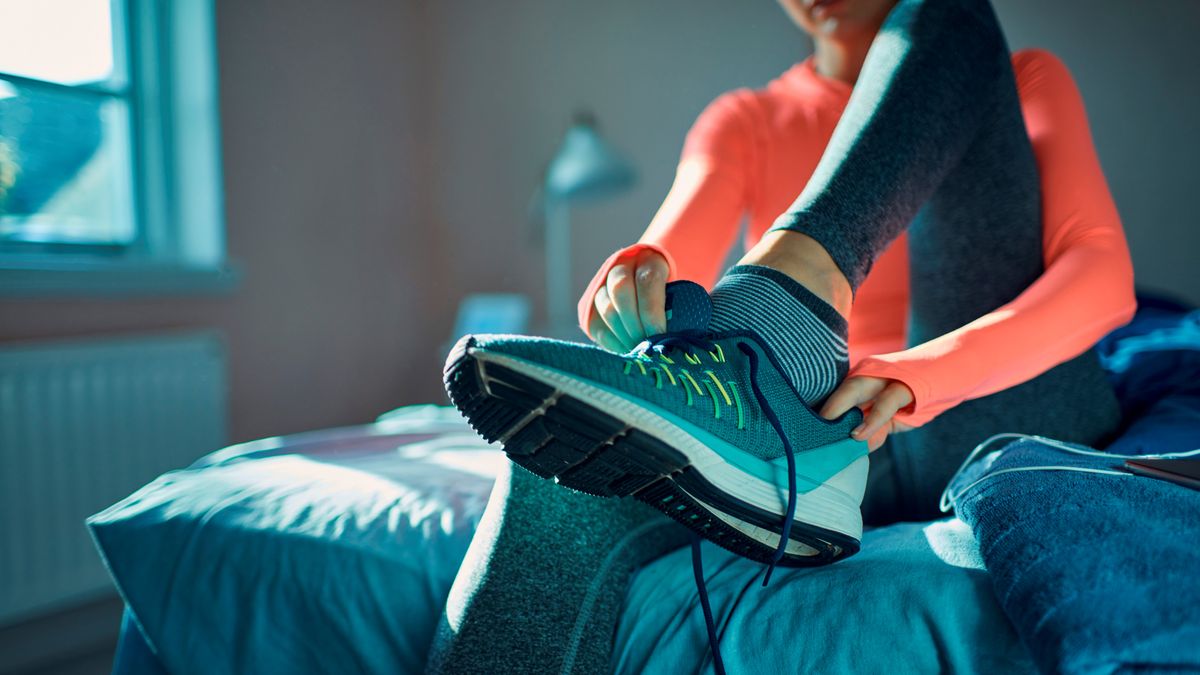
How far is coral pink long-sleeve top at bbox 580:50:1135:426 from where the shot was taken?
23.5 inches

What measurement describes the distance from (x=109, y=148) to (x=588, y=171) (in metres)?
1.06

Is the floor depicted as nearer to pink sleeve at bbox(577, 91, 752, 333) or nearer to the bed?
the bed

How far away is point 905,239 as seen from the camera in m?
0.80

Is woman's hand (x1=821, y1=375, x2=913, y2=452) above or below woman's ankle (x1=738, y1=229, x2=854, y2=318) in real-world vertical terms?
below

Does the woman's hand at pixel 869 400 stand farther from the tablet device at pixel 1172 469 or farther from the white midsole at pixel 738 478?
the tablet device at pixel 1172 469

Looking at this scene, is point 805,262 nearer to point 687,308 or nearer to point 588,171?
point 687,308

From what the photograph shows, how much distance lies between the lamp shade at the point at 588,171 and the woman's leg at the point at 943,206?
1.31 meters

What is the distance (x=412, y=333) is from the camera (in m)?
2.50

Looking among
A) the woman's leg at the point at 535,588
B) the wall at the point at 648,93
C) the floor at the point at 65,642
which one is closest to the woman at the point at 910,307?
the woman's leg at the point at 535,588

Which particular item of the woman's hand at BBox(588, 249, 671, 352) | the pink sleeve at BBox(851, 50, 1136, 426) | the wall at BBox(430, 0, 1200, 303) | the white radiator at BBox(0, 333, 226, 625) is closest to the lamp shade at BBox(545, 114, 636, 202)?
the wall at BBox(430, 0, 1200, 303)

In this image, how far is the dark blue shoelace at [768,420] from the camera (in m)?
0.50

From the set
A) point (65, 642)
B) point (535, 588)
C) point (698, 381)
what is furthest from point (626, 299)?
point (65, 642)

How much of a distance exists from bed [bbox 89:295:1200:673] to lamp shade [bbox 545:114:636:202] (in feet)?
3.81

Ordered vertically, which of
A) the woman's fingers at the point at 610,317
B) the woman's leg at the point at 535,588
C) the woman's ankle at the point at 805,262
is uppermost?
the woman's ankle at the point at 805,262
